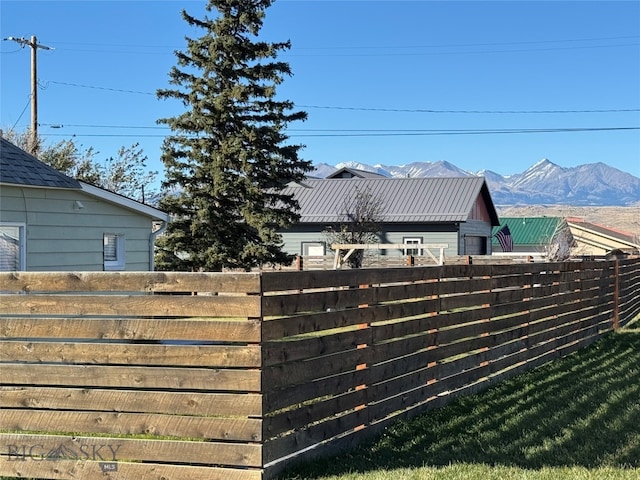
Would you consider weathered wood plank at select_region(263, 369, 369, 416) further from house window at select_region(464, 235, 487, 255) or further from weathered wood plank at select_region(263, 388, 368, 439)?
house window at select_region(464, 235, 487, 255)

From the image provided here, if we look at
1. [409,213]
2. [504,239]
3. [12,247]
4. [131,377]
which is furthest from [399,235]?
[131,377]

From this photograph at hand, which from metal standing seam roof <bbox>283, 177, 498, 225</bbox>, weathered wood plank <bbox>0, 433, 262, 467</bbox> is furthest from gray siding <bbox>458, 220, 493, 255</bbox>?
weathered wood plank <bbox>0, 433, 262, 467</bbox>

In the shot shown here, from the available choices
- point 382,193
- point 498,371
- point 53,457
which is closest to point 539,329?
point 498,371

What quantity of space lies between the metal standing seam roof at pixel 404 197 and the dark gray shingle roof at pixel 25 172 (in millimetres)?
20718

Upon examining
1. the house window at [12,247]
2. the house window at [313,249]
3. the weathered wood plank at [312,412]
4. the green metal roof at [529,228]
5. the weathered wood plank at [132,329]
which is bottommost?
the weathered wood plank at [312,412]

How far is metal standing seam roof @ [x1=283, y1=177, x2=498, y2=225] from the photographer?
31.8 m

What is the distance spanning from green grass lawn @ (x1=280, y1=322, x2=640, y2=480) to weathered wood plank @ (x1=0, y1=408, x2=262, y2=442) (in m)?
0.51

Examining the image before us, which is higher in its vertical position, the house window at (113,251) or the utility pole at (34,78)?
the utility pole at (34,78)

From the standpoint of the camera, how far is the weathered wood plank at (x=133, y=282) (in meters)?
4.89

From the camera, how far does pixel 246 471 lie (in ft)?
15.8

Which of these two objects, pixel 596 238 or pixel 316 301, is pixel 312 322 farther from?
pixel 596 238

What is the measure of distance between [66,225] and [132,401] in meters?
6.91

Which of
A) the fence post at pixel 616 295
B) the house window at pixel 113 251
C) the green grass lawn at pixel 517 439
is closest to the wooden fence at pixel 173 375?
the green grass lawn at pixel 517 439

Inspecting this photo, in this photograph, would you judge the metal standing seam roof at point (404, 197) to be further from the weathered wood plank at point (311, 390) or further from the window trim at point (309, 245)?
the weathered wood plank at point (311, 390)
